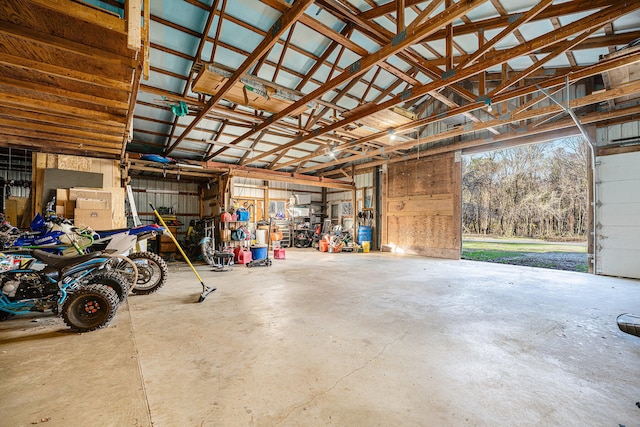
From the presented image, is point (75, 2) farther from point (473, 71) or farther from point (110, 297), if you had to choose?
point (473, 71)

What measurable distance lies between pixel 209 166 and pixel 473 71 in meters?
7.53

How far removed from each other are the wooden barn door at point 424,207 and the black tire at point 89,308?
344 inches

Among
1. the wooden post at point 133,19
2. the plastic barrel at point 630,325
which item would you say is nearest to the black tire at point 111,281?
the wooden post at point 133,19

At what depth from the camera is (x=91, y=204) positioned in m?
5.24

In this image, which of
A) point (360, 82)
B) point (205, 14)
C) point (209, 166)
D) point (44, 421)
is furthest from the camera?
point (209, 166)

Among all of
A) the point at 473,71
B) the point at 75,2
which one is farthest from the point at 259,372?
the point at 473,71

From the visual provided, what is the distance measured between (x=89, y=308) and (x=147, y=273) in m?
1.59

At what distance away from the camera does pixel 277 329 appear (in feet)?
9.23

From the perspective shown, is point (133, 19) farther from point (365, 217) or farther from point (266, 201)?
point (365, 217)

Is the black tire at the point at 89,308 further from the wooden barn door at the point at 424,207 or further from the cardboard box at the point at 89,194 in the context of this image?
the wooden barn door at the point at 424,207

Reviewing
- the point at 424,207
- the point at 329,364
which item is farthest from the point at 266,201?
the point at 329,364

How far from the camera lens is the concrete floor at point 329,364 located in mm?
1555

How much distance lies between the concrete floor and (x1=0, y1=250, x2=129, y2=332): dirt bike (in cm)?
19

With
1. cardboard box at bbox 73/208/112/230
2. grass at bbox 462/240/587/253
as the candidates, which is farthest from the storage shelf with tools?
grass at bbox 462/240/587/253
